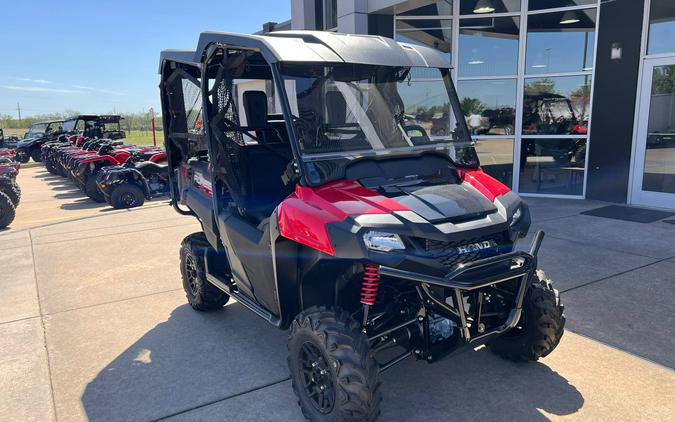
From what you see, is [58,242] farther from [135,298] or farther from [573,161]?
[573,161]

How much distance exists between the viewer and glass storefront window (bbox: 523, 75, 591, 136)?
901 cm

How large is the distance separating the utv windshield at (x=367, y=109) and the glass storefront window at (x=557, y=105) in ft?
21.5

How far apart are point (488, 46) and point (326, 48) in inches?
306

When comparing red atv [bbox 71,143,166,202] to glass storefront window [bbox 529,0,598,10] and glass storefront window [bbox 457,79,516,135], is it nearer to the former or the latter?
glass storefront window [bbox 457,79,516,135]

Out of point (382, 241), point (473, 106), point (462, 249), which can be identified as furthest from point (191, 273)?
point (473, 106)

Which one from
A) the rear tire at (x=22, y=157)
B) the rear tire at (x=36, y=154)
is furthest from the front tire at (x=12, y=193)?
the rear tire at (x=36, y=154)

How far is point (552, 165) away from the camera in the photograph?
31.2ft

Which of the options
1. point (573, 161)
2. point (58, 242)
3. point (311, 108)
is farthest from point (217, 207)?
point (573, 161)

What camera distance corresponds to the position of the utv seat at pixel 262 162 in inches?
147

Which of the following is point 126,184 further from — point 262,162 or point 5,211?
point 262,162

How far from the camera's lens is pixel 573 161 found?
30.3 ft

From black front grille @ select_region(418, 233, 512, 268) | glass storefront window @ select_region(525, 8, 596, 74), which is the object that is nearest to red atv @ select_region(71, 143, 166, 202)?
glass storefront window @ select_region(525, 8, 596, 74)

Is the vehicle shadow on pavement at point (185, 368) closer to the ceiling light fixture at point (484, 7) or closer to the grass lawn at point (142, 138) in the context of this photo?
the ceiling light fixture at point (484, 7)

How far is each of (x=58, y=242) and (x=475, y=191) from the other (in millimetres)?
6520
